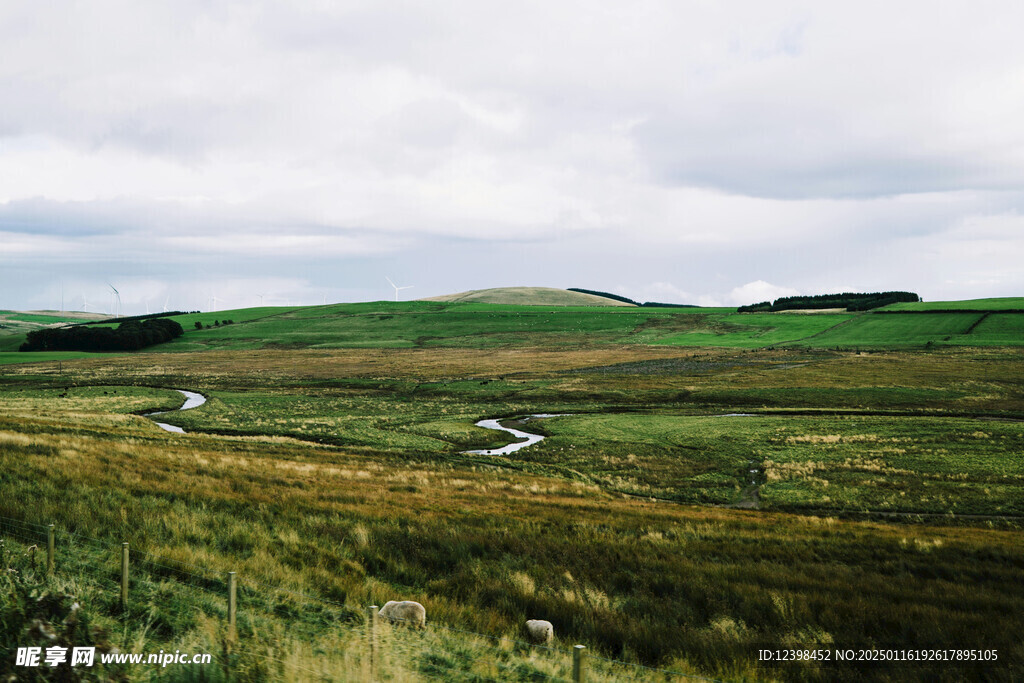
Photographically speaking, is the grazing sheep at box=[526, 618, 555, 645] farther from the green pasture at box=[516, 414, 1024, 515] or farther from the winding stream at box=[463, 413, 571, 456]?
the winding stream at box=[463, 413, 571, 456]

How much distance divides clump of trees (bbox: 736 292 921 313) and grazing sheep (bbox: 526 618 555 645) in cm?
18463

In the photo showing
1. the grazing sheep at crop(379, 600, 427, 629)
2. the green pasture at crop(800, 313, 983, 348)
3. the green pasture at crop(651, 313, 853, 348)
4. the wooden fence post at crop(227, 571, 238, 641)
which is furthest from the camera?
the green pasture at crop(651, 313, 853, 348)

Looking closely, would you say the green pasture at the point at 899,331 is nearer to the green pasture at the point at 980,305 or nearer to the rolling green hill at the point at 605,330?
the rolling green hill at the point at 605,330

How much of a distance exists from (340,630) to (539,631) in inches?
128

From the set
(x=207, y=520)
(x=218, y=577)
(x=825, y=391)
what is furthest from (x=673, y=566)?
(x=825, y=391)

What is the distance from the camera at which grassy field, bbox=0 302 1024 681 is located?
986 centimetres

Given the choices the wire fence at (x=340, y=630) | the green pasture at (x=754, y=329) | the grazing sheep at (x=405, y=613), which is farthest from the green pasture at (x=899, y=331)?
the grazing sheep at (x=405, y=613)

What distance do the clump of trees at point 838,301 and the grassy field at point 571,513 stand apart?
4049 inches

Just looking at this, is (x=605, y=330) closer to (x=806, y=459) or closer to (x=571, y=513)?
(x=806, y=459)

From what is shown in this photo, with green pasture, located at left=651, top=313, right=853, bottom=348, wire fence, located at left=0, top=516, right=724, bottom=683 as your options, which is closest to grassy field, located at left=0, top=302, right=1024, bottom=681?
wire fence, located at left=0, top=516, right=724, bottom=683

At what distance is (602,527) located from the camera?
1897 centimetres

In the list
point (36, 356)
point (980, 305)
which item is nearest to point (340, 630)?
point (36, 356)

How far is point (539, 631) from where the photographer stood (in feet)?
33.3

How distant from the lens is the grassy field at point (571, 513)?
9.86 metres
